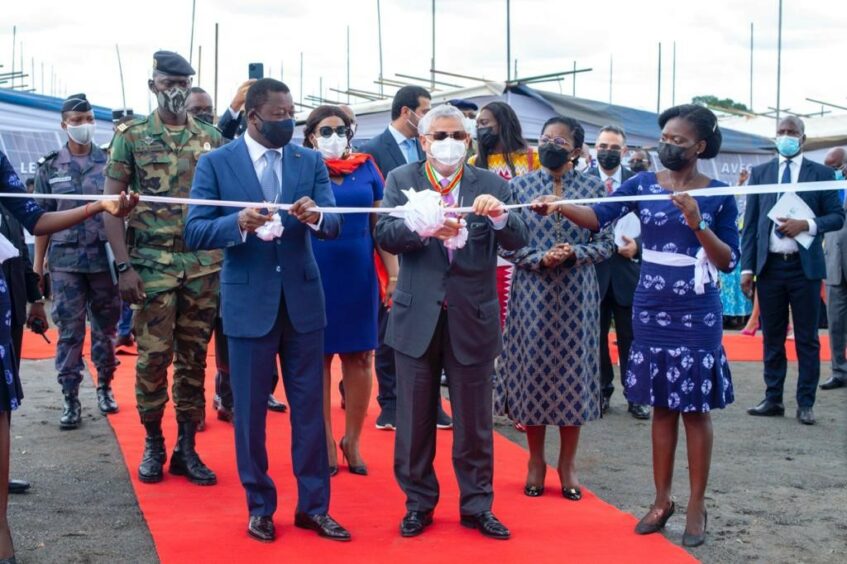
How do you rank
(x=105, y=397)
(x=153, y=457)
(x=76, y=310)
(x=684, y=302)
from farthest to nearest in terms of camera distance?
(x=105, y=397) < (x=76, y=310) < (x=153, y=457) < (x=684, y=302)

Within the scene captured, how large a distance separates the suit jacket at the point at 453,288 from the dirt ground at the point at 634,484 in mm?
1235

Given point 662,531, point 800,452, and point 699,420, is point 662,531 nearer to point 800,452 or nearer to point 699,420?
point 699,420

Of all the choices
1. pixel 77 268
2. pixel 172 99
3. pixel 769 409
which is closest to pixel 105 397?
pixel 77 268

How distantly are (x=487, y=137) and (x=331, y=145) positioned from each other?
108 centimetres

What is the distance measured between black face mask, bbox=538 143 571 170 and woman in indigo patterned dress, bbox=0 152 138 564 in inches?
81.2

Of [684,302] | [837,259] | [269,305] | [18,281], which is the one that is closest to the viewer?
[269,305]

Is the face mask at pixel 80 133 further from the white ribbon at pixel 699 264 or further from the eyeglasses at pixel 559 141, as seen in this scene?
the white ribbon at pixel 699 264

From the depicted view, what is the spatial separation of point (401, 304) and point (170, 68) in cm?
181

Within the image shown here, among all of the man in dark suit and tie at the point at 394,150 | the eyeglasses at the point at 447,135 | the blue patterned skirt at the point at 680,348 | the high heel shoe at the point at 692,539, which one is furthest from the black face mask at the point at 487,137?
the high heel shoe at the point at 692,539

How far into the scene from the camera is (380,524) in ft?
15.2

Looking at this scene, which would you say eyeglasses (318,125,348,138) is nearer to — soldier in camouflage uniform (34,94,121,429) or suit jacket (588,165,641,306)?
soldier in camouflage uniform (34,94,121,429)

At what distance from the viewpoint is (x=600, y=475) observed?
5652mm

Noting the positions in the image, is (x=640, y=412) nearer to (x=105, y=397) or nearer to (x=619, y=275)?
(x=619, y=275)

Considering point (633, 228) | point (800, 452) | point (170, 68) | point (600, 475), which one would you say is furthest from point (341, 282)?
point (800, 452)
